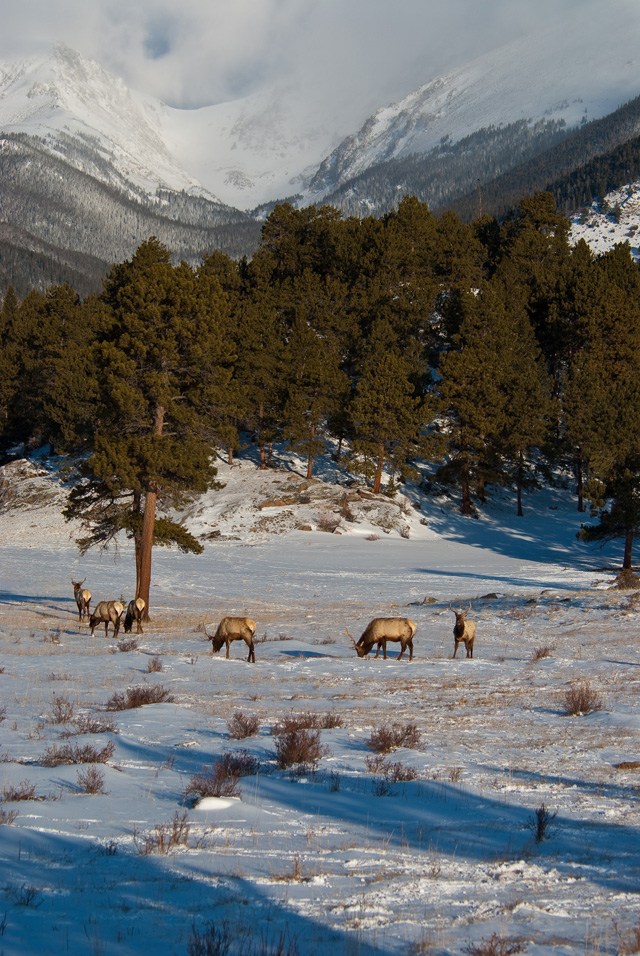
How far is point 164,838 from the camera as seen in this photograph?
220 inches

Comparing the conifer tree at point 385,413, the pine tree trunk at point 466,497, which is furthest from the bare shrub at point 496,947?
the pine tree trunk at point 466,497

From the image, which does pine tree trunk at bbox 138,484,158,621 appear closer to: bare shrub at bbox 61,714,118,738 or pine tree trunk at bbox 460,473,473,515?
bare shrub at bbox 61,714,118,738

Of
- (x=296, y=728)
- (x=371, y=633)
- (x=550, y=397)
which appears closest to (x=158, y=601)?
(x=371, y=633)

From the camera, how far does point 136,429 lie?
76.7 feet

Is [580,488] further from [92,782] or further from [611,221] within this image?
[611,221]

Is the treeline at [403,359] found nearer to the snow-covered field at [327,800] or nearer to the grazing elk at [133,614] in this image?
the grazing elk at [133,614]

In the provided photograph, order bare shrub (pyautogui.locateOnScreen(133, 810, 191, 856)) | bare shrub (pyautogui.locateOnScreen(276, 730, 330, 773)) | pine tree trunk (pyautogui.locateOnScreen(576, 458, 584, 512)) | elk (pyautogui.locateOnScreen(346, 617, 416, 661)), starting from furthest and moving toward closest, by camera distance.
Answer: pine tree trunk (pyautogui.locateOnScreen(576, 458, 584, 512))
elk (pyautogui.locateOnScreen(346, 617, 416, 661))
bare shrub (pyautogui.locateOnScreen(276, 730, 330, 773))
bare shrub (pyautogui.locateOnScreen(133, 810, 191, 856))

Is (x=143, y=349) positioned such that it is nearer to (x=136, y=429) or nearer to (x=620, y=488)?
(x=136, y=429)

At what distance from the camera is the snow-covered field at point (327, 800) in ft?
14.4

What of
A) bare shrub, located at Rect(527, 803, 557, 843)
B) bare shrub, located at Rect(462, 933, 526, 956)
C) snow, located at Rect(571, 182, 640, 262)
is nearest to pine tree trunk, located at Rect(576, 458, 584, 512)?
bare shrub, located at Rect(527, 803, 557, 843)

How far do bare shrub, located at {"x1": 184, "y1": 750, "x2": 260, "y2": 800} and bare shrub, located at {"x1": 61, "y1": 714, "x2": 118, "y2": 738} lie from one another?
177 centimetres

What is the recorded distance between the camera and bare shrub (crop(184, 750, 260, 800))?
6.60 meters

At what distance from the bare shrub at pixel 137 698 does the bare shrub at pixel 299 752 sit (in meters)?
3.28

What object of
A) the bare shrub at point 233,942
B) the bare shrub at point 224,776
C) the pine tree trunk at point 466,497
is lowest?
the bare shrub at point 224,776
